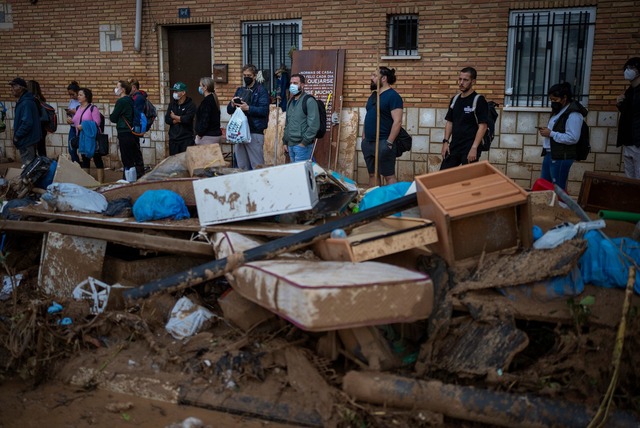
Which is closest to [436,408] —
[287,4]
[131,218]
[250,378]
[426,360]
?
[426,360]

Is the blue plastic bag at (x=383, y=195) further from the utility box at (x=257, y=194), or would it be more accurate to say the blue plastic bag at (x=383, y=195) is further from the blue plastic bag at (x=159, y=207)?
the blue plastic bag at (x=159, y=207)

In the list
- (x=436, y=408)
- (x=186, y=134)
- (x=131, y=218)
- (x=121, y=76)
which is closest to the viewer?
(x=436, y=408)

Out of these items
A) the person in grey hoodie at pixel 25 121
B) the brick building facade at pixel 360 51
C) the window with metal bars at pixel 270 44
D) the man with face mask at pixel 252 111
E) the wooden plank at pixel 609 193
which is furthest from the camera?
the window with metal bars at pixel 270 44

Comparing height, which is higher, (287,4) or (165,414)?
(287,4)

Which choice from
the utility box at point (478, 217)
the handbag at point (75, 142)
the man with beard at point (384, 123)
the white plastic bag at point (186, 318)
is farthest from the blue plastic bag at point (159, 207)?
the handbag at point (75, 142)

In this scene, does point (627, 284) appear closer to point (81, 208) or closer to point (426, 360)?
point (426, 360)

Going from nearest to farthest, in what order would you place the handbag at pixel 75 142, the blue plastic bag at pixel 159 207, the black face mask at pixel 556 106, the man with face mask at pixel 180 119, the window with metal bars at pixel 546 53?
the blue plastic bag at pixel 159 207 → the black face mask at pixel 556 106 → the man with face mask at pixel 180 119 → the window with metal bars at pixel 546 53 → the handbag at pixel 75 142

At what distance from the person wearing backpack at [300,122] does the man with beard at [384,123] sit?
69 centimetres

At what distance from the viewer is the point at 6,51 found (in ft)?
44.7

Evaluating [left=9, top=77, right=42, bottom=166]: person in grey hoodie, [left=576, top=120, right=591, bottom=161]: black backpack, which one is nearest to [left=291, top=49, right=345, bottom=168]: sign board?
[left=9, top=77, right=42, bottom=166]: person in grey hoodie

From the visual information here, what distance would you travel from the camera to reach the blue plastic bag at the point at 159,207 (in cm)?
540

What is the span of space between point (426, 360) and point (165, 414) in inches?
65.3

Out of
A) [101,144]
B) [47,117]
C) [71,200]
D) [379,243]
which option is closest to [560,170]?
[379,243]

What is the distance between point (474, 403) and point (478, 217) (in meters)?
1.47
